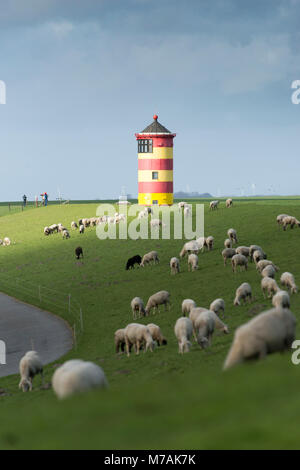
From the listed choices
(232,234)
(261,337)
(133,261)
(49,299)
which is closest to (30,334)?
(49,299)

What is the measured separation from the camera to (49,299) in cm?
3912

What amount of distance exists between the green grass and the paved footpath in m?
1.20

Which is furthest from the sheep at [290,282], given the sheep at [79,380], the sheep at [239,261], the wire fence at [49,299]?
the sheep at [79,380]

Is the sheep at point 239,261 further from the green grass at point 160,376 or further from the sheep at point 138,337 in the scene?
the sheep at point 138,337

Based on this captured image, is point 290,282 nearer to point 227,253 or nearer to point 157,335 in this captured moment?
point 157,335

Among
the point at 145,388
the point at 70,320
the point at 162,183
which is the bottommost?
the point at 70,320

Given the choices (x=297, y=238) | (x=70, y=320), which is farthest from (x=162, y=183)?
(x=70, y=320)

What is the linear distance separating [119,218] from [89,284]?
20.7m

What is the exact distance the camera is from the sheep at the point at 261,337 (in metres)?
10.8

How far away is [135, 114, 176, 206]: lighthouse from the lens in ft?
230

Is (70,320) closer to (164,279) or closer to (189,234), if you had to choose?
(164,279)

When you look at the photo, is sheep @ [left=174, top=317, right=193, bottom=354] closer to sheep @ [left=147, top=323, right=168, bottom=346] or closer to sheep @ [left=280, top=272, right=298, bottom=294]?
sheep @ [left=147, top=323, right=168, bottom=346]

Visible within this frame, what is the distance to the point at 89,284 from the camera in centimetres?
4050

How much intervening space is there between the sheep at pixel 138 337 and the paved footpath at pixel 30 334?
5403 mm
